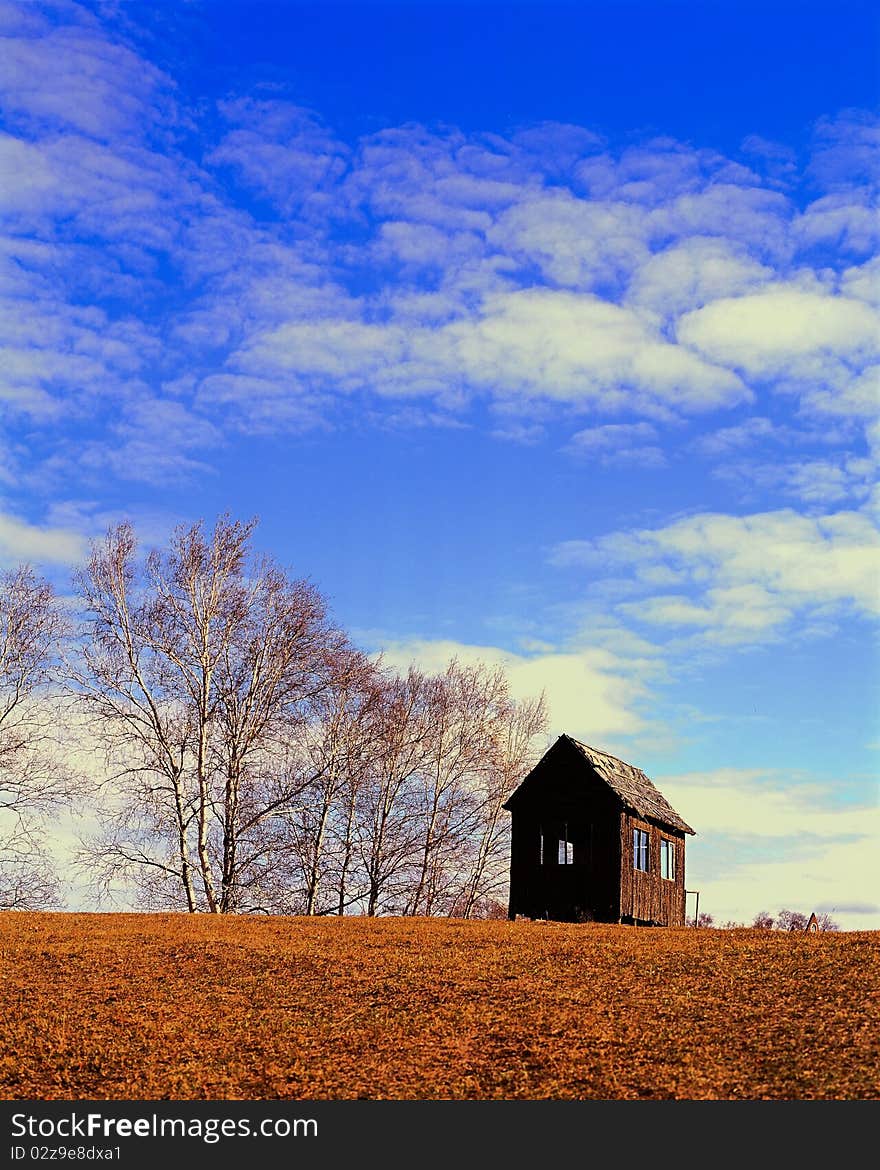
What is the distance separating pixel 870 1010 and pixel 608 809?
1731 centimetres

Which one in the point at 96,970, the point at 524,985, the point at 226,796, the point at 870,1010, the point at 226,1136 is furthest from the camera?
the point at 226,796

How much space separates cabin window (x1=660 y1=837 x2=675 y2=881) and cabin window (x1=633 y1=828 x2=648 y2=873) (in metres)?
1.75

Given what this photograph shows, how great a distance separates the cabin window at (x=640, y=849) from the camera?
105 ft

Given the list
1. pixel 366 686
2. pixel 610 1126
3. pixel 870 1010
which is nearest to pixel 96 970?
pixel 610 1126

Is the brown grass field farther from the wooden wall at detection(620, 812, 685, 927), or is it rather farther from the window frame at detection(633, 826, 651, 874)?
the window frame at detection(633, 826, 651, 874)

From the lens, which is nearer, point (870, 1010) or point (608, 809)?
point (870, 1010)

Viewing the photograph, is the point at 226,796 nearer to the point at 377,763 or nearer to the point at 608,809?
the point at 377,763

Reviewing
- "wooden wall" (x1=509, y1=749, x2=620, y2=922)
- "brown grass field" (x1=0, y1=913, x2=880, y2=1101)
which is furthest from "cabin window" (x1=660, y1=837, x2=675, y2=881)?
"brown grass field" (x1=0, y1=913, x2=880, y2=1101)

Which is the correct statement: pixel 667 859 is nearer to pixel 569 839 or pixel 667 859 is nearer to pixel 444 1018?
pixel 569 839

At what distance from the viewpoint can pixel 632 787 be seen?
33781mm

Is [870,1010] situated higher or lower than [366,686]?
lower

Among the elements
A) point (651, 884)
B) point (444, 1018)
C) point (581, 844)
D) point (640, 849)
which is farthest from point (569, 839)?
point (444, 1018)

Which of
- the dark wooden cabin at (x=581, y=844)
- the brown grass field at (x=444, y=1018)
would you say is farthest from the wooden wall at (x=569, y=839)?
the brown grass field at (x=444, y=1018)

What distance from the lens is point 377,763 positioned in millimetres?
39281
